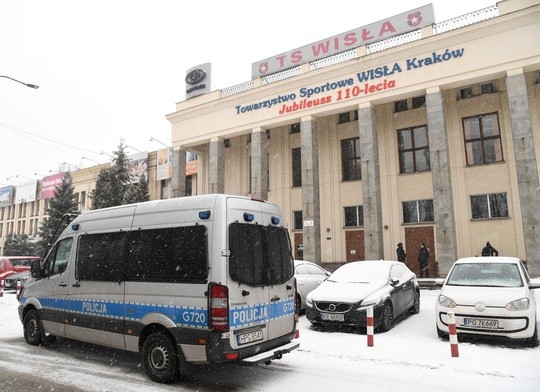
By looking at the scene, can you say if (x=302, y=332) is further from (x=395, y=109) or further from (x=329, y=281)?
(x=395, y=109)

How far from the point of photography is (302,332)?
8.95 m

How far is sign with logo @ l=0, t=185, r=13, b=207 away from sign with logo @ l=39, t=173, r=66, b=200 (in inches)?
333

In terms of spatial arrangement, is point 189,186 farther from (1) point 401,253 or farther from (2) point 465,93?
(2) point 465,93

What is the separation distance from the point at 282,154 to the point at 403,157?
784 centimetres

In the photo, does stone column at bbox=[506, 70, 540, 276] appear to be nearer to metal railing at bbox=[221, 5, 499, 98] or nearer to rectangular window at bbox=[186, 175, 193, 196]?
metal railing at bbox=[221, 5, 499, 98]

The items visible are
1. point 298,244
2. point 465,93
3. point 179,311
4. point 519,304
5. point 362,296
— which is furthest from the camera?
point 298,244

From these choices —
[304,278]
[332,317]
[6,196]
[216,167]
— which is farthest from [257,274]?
[6,196]

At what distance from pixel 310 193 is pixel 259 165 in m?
4.08

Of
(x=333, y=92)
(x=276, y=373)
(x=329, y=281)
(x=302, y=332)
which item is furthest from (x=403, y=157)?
(x=276, y=373)

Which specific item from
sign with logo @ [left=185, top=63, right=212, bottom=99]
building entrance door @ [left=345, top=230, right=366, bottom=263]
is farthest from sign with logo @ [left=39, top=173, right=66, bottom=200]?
building entrance door @ [left=345, top=230, right=366, bottom=263]

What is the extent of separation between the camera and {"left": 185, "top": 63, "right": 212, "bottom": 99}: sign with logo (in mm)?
27703

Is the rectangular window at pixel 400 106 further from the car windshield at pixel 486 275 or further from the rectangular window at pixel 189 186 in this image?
the rectangular window at pixel 189 186

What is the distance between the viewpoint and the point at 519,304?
7148mm

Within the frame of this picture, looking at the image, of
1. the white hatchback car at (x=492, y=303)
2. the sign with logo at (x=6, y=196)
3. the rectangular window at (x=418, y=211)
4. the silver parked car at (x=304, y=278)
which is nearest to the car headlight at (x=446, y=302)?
the white hatchback car at (x=492, y=303)
